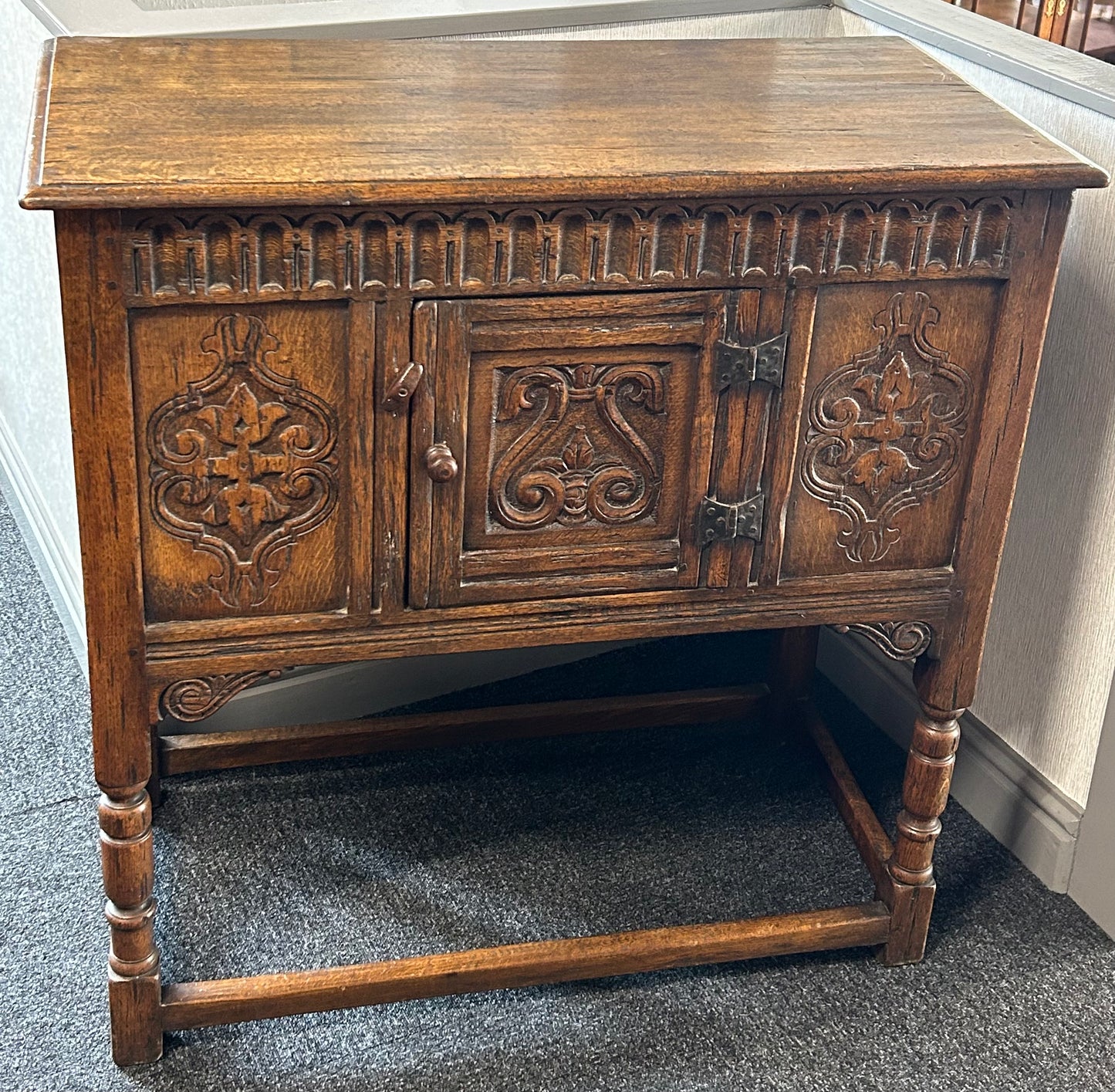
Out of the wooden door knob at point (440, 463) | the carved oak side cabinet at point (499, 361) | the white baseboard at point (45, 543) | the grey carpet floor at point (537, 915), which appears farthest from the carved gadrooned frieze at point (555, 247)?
the white baseboard at point (45, 543)

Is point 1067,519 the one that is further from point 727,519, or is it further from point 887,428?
point 727,519

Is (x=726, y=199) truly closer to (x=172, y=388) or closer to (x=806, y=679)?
(x=172, y=388)

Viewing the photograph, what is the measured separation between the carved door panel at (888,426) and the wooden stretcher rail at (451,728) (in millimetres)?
579

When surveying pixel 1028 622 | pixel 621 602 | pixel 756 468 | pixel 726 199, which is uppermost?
pixel 726 199

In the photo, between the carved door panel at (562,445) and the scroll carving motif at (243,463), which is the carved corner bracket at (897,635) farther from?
the scroll carving motif at (243,463)

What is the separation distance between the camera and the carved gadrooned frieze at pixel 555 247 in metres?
1.15

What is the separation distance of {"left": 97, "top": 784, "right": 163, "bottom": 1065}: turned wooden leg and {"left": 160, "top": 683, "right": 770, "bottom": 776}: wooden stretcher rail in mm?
406

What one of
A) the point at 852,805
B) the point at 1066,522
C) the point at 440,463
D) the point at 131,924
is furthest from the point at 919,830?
the point at 131,924

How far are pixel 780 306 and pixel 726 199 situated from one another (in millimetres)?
112

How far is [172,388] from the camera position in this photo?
1191 mm

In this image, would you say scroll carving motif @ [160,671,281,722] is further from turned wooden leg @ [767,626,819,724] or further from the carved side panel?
turned wooden leg @ [767,626,819,724]

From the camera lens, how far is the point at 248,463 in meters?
1.24

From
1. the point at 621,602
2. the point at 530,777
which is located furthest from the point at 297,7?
the point at 530,777

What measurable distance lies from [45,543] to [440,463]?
124cm
